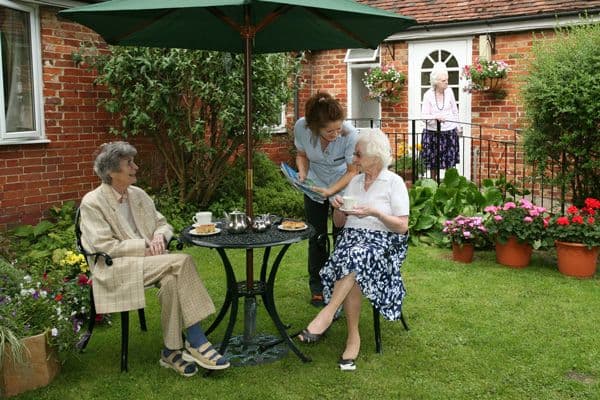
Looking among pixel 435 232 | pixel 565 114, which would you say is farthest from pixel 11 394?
pixel 565 114

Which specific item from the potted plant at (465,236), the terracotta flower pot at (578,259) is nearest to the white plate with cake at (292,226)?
the potted plant at (465,236)

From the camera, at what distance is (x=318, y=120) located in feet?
14.9

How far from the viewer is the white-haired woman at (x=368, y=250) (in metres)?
A: 3.98

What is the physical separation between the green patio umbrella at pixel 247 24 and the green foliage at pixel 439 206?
2850 millimetres

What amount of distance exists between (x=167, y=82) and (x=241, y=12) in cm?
350

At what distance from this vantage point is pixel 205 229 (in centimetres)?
400

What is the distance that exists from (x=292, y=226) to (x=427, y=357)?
118 centimetres

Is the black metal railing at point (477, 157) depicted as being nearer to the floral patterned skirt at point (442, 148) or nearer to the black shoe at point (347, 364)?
the floral patterned skirt at point (442, 148)

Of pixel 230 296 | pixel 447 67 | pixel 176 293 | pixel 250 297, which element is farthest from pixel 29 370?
pixel 447 67

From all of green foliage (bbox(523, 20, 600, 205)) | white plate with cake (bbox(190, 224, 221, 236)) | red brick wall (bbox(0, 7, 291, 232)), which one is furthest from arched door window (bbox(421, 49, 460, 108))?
white plate with cake (bbox(190, 224, 221, 236))

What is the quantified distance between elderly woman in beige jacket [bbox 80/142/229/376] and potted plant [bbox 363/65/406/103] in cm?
762

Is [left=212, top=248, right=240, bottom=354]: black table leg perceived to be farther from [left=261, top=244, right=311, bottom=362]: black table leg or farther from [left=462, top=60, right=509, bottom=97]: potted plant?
[left=462, top=60, right=509, bottom=97]: potted plant

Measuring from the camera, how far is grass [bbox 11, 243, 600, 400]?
3602mm

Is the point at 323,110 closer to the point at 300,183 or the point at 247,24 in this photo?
the point at 300,183
